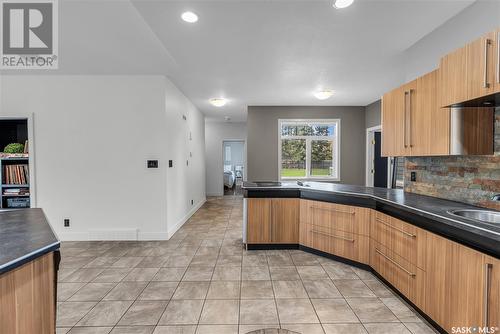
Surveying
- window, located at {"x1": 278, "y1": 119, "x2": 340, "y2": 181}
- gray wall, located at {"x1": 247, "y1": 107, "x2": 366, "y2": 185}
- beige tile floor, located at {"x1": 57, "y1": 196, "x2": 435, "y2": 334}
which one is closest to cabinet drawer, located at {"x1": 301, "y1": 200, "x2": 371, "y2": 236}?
beige tile floor, located at {"x1": 57, "y1": 196, "x2": 435, "y2": 334}

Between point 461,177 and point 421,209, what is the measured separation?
690 mm

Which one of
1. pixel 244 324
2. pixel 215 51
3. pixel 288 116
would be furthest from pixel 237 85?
pixel 244 324

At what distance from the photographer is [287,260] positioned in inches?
129

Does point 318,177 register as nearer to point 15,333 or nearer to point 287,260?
point 287,260

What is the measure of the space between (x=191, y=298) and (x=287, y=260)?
1.40 meters

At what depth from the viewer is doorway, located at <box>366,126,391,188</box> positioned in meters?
6.38

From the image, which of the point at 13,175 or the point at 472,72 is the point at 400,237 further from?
the point at 13,175

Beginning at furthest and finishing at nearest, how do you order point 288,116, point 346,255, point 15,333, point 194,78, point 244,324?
point 288,116 → point 194,78 → point 346,255 → point 244,324 → point 15,333

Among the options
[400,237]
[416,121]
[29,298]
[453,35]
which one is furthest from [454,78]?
[29,298]

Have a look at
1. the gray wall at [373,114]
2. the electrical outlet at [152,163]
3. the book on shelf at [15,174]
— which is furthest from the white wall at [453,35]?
the book on shelf at [15,174]

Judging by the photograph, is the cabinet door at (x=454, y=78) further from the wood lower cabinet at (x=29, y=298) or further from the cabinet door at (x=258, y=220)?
the wood lower cabinet at (x=29, y=298)

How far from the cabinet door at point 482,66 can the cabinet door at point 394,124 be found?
89cm

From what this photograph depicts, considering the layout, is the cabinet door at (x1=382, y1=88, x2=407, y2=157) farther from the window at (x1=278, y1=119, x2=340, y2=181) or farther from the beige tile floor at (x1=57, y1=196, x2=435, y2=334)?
the window at (x1=278, y1=119, x2=340, y2=181)

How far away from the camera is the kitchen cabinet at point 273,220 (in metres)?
3.63
